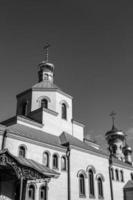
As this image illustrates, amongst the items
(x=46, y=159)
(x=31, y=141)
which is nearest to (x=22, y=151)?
(x=31, y=141)

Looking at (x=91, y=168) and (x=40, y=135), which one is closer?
(x=40, y=135)

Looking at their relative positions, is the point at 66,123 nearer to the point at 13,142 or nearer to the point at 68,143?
the point at 68,143

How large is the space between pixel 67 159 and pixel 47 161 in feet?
7.01

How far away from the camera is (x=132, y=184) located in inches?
1043

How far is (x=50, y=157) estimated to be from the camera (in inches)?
740

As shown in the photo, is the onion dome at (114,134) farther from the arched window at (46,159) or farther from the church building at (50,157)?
the arched window at (46,159)

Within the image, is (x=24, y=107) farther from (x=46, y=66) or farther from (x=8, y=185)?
(x=8, y=185)

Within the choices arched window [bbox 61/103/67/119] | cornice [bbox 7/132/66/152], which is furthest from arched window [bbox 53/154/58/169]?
arched window [bbox 61/103/67/119]

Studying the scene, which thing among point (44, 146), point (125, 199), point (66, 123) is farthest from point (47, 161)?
point (125, 199)

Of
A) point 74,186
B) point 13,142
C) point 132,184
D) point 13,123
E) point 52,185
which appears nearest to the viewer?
point 13,142

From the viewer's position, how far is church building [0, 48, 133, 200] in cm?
1548

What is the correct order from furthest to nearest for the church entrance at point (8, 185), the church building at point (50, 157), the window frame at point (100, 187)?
the window frame at point (100, 187), the church building at point (50, 157), the church entrance at point (8, 185)

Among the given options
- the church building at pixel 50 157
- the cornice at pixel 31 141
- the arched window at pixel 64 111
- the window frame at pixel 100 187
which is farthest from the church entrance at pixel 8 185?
the arched window at pixel 64 111

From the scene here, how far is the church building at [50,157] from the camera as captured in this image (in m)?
15.5
